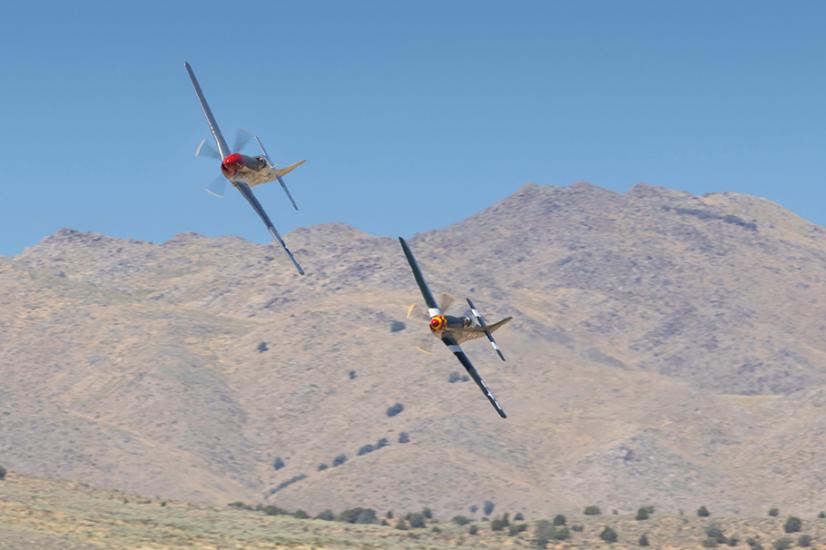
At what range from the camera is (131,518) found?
96.6m

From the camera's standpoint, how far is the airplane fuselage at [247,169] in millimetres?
70688

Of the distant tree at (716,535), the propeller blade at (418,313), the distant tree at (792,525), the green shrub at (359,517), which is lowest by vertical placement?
the propeller blade at (418,313)

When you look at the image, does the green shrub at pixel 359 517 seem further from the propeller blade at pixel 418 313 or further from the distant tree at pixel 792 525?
the propeller blade at pixel 418 313

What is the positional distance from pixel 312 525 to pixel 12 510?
70.0ft

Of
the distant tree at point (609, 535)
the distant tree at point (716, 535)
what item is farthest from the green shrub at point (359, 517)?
the distant tree at point (716, 535)

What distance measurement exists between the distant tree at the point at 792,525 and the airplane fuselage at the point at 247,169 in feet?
192

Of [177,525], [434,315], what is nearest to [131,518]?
[177,525]

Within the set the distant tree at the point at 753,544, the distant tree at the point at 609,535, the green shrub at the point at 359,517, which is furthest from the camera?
the green shrub at the point at 359,517

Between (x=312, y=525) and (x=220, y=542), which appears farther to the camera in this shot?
(x=312, y=525)

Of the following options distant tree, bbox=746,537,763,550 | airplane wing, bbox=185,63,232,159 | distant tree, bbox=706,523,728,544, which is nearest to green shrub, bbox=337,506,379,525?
distant tree, bbox=706,523,728,544

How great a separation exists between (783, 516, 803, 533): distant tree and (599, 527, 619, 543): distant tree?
43.9 feet

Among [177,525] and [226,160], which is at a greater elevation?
[226,160]

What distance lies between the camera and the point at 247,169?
71.1 m

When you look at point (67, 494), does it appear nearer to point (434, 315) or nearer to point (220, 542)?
point (220, 542)
